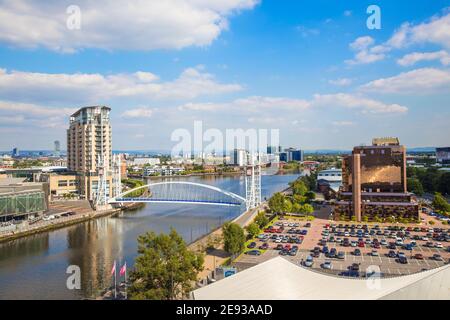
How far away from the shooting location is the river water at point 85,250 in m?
9.75

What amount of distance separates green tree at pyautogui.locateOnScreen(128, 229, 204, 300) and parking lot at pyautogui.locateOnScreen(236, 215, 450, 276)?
3.20m

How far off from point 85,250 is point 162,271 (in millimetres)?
7622

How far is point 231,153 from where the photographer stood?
6862 centimetres

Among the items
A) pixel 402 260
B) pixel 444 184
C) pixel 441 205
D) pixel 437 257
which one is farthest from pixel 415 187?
pixel 402 260

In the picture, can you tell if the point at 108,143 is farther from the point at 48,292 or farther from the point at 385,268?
the point at 385,268

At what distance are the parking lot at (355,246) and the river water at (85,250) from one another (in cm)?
375

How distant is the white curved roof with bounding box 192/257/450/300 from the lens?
4301 millimetres

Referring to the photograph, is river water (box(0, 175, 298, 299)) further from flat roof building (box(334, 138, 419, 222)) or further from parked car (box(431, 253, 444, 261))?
parked car (box(431, 253, 444, 261))

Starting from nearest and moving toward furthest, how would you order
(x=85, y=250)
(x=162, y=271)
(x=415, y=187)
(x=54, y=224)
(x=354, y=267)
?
(x=162, y=271)
(x=354, y=267)
(x=85, y=250)
(x=54, y=224)
(x=415, y=187)

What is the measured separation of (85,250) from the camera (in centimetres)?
1370

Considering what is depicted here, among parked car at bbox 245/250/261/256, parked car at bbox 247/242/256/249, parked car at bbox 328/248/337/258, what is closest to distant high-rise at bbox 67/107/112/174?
parked car at bbox 247/242/256/249

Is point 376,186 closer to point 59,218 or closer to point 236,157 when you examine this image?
point 59,218

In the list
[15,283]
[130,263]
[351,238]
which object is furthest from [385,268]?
[15,283]

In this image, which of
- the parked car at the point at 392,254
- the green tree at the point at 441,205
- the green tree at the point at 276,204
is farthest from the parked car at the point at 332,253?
the green tree at the point at 441,205
